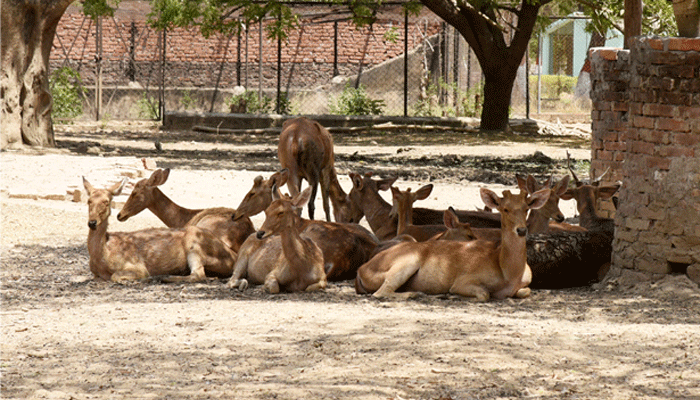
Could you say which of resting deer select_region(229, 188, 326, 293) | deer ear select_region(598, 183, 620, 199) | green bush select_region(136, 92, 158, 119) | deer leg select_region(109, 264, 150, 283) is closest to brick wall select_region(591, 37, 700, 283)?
deer ear select_region(598, 183, 620, 199)

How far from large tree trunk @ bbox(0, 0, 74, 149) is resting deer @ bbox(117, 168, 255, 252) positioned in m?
9.75

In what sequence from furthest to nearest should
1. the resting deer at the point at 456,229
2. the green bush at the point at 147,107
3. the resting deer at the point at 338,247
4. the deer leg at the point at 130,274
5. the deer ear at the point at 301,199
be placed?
the green bush at the point at 147,107 → the resting deer at the point at 456,229 → the resting deer at the point at 338,247 → the deer leg at the point at 130,274 → the deer ear at the point at 301,199

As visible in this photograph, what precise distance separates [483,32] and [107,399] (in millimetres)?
20560

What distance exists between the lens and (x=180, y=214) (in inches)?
405

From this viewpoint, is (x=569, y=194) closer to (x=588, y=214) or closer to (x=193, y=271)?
(x=588, y=214)

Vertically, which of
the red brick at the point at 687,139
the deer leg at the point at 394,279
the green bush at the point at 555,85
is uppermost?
→ the green bush at the point at 555,85

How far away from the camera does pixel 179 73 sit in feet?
106

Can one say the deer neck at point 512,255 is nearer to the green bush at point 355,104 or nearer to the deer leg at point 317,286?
the deer leg at point 317,286

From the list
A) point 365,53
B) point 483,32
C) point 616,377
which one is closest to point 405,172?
point 483,32

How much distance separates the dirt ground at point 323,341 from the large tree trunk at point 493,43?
15091 mm

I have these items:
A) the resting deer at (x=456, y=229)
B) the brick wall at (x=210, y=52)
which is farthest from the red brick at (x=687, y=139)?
the brick wall at (x=210, y=52)

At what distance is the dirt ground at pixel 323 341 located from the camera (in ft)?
17.2

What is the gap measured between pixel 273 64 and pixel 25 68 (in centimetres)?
1350

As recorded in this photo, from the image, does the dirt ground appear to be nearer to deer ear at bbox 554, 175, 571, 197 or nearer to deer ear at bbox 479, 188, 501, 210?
deer ear at bbox 479, 188, 501, 210
